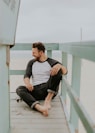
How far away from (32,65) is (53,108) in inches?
25.5

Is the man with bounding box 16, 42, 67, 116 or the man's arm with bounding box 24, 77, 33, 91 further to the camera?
the man's arm with bounding box 24, 77, 33, 91

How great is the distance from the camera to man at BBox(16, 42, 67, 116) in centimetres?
300

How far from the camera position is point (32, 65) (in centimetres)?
343

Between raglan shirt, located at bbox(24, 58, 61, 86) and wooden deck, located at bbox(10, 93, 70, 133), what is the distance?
0.35 m

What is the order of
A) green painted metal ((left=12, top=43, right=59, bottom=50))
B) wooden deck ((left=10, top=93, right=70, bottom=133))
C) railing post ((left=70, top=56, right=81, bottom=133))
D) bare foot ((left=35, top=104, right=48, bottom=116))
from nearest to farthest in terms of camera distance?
railing post ((left=70, top=56, right=81, bottom=133)), wooden deck ((left=10, top=93, right=70, bottom=133)), bare foot ((left=35, top=104, right=48, bottom=116)), green painted metal ((left=12, top=43, right=59, bottom=50))

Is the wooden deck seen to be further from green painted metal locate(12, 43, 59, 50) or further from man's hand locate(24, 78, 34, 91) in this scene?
green painted metal locate(12, 43, 59, 50)

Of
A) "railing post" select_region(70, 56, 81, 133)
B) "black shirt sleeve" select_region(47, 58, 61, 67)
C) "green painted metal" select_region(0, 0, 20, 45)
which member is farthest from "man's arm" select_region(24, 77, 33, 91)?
"green painted metal" select_region(0, 0, 20, 45)

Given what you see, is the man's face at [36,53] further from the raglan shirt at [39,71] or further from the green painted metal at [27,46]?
the green painted metal at [27,46]

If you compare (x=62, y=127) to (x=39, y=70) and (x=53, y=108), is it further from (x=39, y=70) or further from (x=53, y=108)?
(x=39, y=70)

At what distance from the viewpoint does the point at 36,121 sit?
2.67 m

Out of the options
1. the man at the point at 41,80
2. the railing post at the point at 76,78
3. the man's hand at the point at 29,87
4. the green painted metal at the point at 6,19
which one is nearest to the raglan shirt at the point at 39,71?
the man at the point at 41,80

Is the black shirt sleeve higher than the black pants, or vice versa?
the black shirt sleeve

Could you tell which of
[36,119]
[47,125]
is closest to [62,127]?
[47,125]

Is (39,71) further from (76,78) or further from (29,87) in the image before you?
(76,78)
